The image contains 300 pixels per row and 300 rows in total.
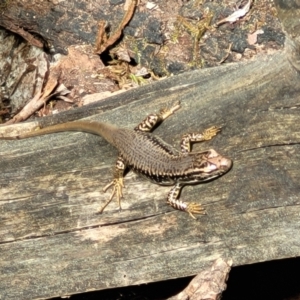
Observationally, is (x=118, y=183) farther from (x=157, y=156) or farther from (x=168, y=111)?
(x=168, y=111)

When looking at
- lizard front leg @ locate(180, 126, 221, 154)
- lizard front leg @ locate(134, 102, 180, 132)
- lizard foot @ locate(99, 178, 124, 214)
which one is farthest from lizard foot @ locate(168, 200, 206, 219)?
lizard front leg @ locate(134, 102, 180, 132)

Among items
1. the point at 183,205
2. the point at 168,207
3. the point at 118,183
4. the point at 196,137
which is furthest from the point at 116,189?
the point at 196,137

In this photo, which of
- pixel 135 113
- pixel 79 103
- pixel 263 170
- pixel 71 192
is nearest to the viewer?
pixel 263 170

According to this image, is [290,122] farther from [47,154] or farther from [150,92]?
[47,154]

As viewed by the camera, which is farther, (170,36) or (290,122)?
(170,36)

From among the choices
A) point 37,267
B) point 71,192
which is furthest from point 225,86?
point 37,267

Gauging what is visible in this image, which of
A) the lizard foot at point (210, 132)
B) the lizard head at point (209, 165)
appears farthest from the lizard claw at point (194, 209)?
the lizard foot at point (210, 132)

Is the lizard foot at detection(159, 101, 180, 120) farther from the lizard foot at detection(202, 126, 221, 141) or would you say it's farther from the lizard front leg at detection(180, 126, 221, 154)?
the lizard foot at detection(202, 126, 221, 141)
